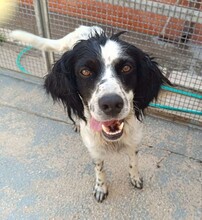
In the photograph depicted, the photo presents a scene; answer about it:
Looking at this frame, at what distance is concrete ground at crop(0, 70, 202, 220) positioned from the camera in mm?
2465

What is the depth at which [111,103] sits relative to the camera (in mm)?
1687

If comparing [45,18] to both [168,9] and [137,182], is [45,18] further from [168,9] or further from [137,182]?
[137,182]

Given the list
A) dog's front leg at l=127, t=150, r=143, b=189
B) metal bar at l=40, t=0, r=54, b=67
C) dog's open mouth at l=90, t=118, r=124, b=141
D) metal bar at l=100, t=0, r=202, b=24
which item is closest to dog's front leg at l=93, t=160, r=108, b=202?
dog's front leg at l=127, t=150, r=143, b=189

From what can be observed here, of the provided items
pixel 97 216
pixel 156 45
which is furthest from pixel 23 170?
pixel 156 45

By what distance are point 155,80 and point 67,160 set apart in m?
1.23

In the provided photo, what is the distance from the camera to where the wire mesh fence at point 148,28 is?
9.62 feet

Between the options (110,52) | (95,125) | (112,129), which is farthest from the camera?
(95,125)

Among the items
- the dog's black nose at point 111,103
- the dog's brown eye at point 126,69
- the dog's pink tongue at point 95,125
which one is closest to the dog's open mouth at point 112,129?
the dog's pink tongue at point 95,125

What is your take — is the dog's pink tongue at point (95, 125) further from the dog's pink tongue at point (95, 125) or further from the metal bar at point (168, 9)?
the metal bar at point (168, 9)

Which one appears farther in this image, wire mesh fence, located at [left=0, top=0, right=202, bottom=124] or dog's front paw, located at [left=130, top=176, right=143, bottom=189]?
wire mesh fence, located at [left=0, top=0, right=202, bottom=124]

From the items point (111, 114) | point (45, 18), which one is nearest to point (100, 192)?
point (111, 114)

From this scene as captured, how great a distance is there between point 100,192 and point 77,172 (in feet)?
1.11

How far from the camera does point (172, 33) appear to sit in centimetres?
326

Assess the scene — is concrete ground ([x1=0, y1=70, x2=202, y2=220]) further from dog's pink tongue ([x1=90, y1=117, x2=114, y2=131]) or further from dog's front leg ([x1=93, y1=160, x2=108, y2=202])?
dog's pink tongue ([x1=90, y1=117, x2=114, y2=131])
